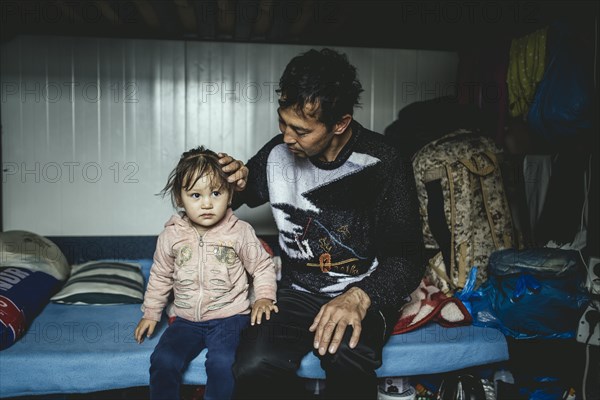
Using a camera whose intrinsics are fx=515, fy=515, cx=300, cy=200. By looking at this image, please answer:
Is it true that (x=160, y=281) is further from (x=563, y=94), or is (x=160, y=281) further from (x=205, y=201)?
(x=563, y=94)

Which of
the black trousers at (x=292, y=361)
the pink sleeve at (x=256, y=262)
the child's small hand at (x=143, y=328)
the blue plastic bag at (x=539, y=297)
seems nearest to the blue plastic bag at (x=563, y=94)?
the blue plastic bag at (x=539, y=297)

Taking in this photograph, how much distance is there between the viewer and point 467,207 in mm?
2643

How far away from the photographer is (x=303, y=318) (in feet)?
6.51

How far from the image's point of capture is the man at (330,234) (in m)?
1.82

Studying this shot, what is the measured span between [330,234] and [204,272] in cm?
53

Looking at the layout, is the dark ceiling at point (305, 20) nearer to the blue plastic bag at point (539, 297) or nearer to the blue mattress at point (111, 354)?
the blue plastic bag at point (539, 297)

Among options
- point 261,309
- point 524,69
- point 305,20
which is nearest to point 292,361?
point 261,309

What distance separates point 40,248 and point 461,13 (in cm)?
282

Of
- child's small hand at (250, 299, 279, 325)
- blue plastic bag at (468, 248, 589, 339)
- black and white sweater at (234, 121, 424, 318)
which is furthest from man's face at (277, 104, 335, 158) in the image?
blue plastic bag at (468, 248, 589, 339)

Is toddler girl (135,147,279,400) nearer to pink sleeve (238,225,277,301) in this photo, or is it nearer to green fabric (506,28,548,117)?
→ pink sleeve (238,225,277,301)

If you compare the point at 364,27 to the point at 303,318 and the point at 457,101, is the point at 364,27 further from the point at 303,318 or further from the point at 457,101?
the point at 303,318

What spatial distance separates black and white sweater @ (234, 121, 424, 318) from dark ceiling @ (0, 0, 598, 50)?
96cm

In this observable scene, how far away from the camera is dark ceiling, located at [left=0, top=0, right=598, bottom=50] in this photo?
2.68 meters

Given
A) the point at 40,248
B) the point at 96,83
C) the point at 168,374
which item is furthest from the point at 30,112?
the point at 168,374
